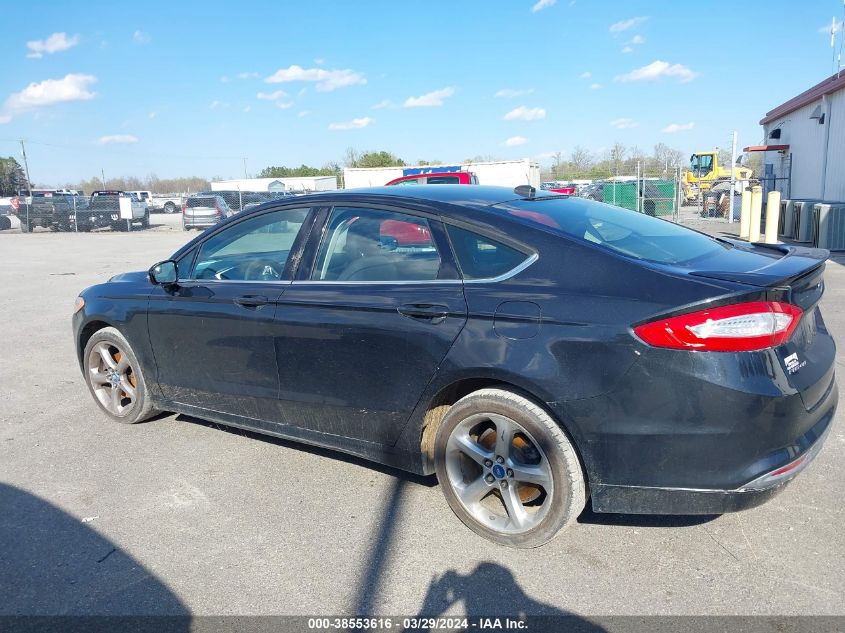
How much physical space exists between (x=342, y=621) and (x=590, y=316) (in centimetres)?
159

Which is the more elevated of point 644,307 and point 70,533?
point 644,307

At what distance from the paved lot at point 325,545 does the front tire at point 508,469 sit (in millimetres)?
130

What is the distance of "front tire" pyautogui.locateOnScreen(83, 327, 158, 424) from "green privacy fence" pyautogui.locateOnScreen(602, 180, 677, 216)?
22.3 m

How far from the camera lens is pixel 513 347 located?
2967 millimetres

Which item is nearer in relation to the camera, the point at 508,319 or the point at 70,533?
the point at 508,319

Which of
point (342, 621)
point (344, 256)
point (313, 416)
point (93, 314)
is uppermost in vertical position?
point (344, 256)

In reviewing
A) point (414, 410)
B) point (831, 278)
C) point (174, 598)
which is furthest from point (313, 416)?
point (831, 278)

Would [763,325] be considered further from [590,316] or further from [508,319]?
[508,319]

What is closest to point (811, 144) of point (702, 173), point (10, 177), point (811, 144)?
point (811, 144)

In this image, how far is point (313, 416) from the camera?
3730 mm

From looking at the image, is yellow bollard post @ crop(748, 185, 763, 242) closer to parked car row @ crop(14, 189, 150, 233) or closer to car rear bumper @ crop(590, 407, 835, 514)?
car rear bumper @ crop(590, 407, 835, 514)

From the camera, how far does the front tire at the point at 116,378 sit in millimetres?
4699

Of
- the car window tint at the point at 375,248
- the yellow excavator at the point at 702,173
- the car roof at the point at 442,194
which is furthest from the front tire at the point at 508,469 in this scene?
the yellow excavator at the point at 702,173

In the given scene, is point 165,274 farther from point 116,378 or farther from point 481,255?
point 481,255
